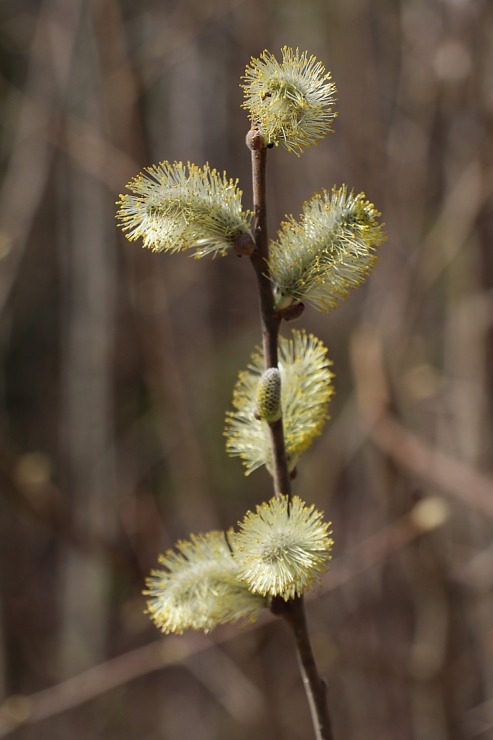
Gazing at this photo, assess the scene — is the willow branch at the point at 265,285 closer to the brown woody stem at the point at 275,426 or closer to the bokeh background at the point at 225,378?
the brown woody stem at the point at 275,426

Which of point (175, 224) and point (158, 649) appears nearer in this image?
point (175, 224)

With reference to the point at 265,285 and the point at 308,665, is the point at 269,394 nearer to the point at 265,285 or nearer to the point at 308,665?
the point at 265,285

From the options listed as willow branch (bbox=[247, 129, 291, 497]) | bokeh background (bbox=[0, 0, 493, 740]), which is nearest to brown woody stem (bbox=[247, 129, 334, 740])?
willow branch (bbox=[247, 129, 291, 497])

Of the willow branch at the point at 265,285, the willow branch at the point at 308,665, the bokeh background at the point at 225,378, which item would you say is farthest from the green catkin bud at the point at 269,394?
the bokeh background at the point at 225,378

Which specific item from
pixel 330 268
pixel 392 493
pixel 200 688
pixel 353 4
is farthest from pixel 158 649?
pixel 353 4

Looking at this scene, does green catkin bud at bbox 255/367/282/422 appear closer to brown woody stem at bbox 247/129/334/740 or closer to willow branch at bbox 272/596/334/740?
brown woody stem at bbox 247/129/334/740

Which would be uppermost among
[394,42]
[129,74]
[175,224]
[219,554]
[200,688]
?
[394,42]

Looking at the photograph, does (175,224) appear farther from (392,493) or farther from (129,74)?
(129,74)
